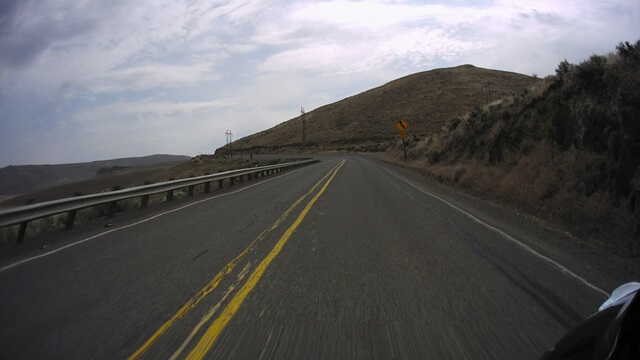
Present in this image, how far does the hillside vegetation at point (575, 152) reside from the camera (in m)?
9.01

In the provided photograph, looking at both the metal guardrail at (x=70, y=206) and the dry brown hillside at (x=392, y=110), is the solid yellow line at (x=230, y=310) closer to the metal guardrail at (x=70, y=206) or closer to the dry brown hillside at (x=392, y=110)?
the metal guardrail at (x=70, y=206)

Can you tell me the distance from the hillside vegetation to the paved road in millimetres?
1541

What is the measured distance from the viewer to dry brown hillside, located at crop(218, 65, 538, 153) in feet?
288

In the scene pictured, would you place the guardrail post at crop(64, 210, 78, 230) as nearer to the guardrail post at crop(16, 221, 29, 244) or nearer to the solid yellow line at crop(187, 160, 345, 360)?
the guardrail post at crop(16, 221, 29, 244)

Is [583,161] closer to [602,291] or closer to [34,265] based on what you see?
[602,291]

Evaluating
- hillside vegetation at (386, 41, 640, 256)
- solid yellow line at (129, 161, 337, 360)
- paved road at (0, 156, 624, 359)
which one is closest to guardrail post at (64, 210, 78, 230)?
paved road at (0, 156, 624, 359)

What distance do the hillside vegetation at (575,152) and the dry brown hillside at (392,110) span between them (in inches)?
2418

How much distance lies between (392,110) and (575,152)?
91.4 m

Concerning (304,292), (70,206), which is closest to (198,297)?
(304,292)

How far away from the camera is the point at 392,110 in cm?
10112

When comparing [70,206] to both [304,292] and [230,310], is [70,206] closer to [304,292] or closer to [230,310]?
[230,310]

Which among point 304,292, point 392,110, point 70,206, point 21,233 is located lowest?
point 304,292

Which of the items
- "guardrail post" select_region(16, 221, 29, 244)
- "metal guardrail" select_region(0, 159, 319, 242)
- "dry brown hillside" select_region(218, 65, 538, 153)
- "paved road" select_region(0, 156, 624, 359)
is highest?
"dry brown hillside" select_region(218, 65, 538, 153)

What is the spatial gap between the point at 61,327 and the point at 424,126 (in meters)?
82.5
